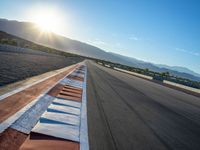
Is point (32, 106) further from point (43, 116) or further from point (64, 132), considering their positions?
point (64, 132)

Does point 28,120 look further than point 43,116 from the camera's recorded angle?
No

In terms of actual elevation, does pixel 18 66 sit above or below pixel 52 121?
below

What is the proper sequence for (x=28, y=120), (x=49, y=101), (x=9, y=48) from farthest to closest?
1. (x=9, y=48)
2. (x=49, y=101)
3. (x=28, y=120)

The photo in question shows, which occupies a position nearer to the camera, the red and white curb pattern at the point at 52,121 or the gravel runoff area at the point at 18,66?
the red and white curb pattern at the point at 52,121

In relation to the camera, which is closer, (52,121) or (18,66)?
(52,121)

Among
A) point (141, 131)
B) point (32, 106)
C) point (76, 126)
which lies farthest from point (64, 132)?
point (141, 131)

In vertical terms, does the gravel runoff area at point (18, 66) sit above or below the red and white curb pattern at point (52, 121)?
below

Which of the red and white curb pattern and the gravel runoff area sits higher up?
the red and white curb pattern

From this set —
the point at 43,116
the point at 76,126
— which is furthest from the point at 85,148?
the point at 43,116

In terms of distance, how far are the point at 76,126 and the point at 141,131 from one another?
6.12 ft

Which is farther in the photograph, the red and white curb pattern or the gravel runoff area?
the gravel runoff area

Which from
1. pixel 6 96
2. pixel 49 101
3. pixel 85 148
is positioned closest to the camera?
pixel 85 148

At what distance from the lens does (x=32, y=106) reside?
20.7 feet

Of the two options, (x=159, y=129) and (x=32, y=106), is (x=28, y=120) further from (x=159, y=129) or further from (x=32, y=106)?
(x=159, y=129)
